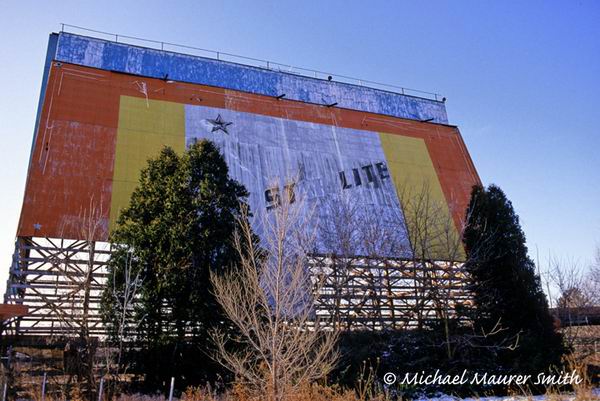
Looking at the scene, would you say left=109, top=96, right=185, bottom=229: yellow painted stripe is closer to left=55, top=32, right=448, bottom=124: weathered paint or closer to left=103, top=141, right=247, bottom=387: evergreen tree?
left=55, top=32, right=448, bottom=124: weathered paint

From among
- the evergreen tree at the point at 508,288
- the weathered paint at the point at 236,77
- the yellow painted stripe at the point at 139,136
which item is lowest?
the evergreen tree at the point at 508,288

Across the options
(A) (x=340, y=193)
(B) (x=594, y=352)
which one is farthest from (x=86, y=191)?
(B) (x=594, y=352)

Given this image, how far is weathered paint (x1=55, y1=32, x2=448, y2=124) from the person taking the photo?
20.9 m

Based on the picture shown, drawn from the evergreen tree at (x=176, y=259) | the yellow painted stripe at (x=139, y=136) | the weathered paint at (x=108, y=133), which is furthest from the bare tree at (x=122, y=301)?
the yellow painted stripe at (x=139, y=136)

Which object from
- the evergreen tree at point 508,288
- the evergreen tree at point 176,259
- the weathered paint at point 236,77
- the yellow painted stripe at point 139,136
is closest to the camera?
the evergreen tree at point 176,259

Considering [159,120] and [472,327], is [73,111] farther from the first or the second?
[472,327]

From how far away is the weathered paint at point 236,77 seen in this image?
68.5ft

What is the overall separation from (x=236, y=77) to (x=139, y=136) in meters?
6.71

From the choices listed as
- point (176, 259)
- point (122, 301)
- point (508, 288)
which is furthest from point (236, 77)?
point (508, 288)

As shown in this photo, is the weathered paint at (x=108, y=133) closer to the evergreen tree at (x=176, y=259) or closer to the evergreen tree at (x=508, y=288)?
the evergreen tree at (x=176, y=259)

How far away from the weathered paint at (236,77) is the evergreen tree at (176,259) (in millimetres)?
10547

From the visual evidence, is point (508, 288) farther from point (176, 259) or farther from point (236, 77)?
point (236, 77)

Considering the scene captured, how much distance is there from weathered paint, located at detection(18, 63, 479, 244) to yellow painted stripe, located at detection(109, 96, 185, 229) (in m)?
0.04

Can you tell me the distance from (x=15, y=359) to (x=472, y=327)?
473 inches
